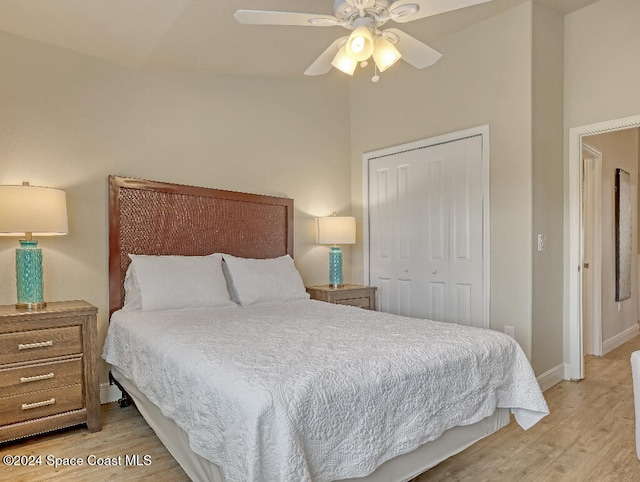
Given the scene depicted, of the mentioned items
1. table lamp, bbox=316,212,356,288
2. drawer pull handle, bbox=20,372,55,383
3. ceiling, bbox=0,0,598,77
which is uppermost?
ceiling, bbox=0,0,598,77

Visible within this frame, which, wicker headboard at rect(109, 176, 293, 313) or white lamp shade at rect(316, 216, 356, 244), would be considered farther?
white lamp shade at rect(316, 216, 356, 244)

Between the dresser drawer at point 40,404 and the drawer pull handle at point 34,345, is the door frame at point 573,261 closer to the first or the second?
the dresser drawer at point 40,404

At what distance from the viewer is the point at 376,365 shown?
64.3 inches

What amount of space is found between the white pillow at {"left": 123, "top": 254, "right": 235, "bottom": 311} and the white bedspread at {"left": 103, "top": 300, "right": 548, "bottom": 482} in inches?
13.3

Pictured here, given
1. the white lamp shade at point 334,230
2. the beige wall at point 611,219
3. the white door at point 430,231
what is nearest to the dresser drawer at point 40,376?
the white lamp shade at point 334,230

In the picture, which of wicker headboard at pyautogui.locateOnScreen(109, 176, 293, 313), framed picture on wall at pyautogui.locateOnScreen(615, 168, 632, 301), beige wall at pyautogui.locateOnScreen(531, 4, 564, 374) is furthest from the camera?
framed picture on wall at pyautogui.locateOnScreen(615, 168, 632, 301)

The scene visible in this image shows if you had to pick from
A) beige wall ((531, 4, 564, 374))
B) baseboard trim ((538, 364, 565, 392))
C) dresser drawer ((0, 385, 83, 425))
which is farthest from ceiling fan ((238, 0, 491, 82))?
baseboard trim ((538, 364, 565, 392))

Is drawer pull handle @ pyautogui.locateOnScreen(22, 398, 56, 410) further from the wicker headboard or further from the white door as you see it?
the white door

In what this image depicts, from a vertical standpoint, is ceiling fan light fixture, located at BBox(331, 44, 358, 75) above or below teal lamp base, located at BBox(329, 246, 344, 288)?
above

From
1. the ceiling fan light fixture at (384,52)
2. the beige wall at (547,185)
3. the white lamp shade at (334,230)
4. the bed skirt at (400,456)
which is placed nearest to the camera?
the bed skirt at (400,456)

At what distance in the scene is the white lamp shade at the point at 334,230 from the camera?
13.0ft

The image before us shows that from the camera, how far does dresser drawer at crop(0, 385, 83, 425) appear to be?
2.31 metres

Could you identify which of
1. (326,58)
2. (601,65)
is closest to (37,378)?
(326,58)

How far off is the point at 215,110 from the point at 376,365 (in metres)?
2.70
